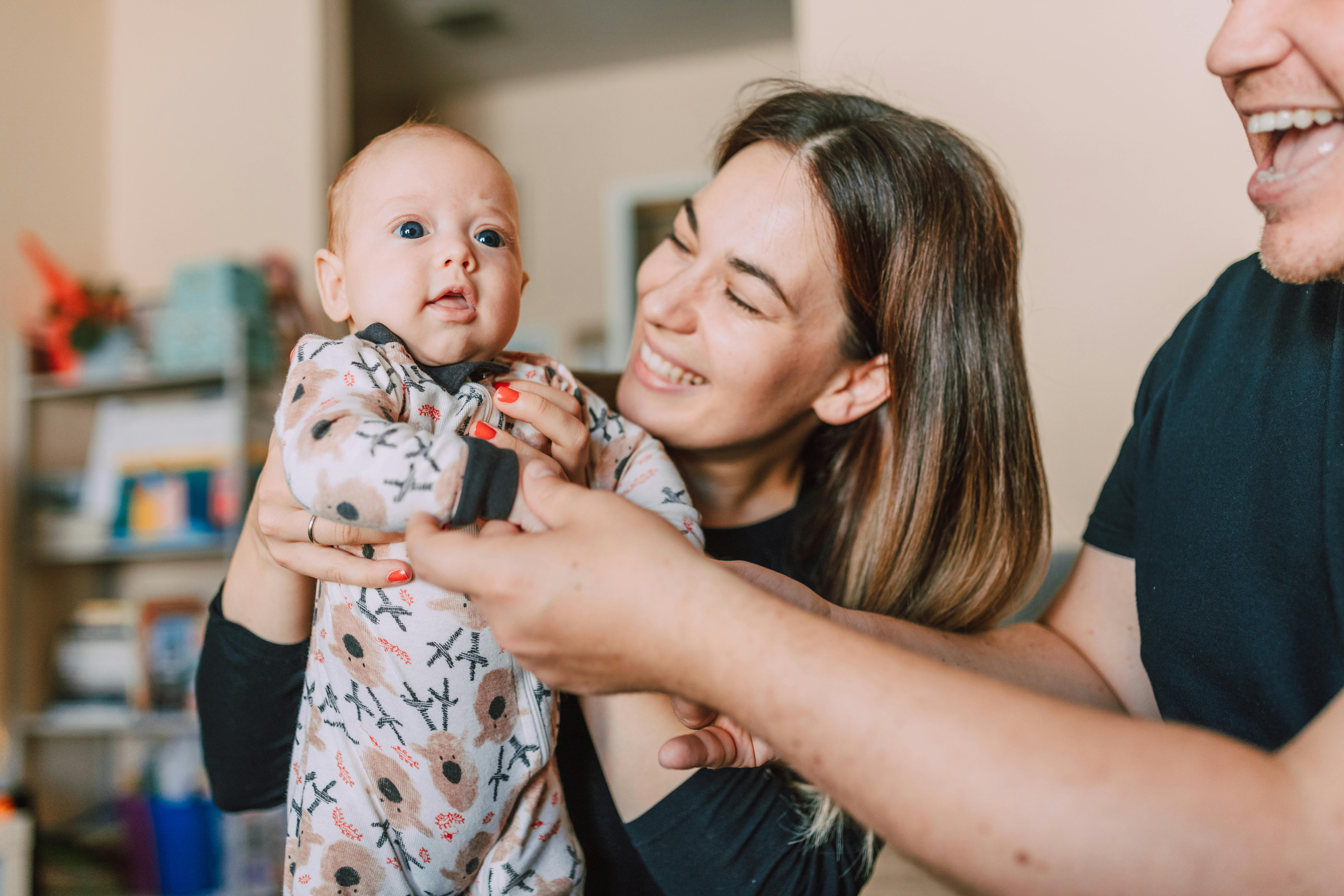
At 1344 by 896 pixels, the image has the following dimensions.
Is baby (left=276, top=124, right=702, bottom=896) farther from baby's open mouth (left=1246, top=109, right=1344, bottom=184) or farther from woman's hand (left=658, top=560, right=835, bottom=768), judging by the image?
baby's open mouth (left=1246, top=109, right=1344, bottom=184)

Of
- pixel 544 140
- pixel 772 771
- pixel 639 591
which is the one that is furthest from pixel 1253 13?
pixel 544 140

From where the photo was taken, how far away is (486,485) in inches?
29.2

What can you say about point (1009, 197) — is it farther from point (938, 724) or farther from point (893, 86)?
point (938, 724)

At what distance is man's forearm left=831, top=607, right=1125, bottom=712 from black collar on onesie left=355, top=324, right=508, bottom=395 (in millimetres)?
508

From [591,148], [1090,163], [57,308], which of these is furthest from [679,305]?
[591,148]

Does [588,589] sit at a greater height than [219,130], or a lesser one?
lesser

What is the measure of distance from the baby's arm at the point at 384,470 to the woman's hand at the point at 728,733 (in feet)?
0.70

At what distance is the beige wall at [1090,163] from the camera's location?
1715mm

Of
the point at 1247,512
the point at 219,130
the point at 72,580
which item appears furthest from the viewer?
the point at 219,130

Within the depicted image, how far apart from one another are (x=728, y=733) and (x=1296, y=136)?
0.81m

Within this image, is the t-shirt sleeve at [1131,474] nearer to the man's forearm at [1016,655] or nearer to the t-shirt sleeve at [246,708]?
the man's forearm at [1016,655]

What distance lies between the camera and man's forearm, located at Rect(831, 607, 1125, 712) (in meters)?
1.09

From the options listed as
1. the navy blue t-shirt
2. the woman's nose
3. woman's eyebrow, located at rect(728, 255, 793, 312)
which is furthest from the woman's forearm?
the navy blue t-shirt

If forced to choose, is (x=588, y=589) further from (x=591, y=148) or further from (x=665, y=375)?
(x=591, y=148)
